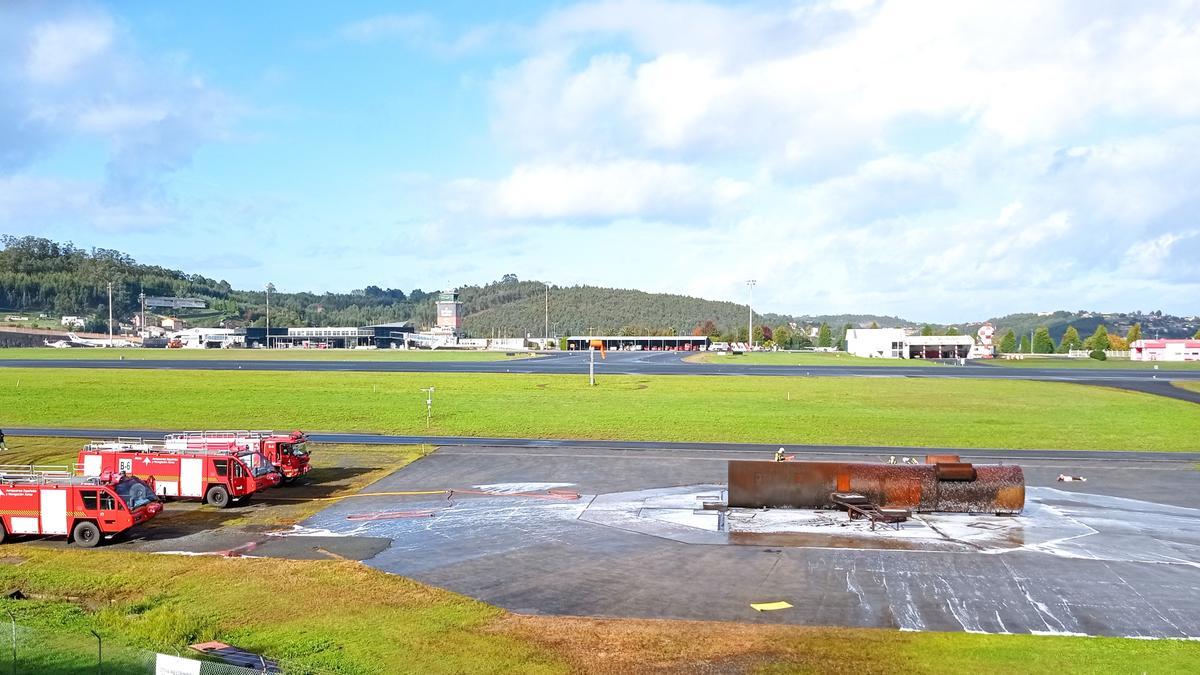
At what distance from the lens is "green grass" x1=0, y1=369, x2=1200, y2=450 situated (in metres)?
55.9

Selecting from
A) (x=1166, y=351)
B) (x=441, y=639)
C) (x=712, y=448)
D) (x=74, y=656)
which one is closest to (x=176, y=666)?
(x=74, y=656)

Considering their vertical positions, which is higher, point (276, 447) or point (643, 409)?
point (276, 447)

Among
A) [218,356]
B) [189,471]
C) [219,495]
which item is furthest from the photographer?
[218,356]

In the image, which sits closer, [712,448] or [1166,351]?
[712,448]

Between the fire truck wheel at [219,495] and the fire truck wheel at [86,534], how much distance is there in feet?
20.4

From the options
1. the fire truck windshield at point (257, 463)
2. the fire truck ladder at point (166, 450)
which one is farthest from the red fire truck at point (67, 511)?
the fire truck ladder at point (166, 450)

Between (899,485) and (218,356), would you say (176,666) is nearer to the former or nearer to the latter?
(899,485)

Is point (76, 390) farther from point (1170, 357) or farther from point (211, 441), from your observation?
point (1170, 357)

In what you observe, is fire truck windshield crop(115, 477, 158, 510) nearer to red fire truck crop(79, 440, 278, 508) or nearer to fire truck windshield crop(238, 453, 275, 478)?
red fire truck crop(79, 440, 278, 508)

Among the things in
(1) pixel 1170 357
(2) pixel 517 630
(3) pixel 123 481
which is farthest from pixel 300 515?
(1) pixel 1170 357

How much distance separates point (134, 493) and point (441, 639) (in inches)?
622

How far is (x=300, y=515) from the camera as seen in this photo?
31688 millimetres

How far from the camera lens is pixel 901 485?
31.0 meters

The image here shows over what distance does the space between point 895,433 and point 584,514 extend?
32216 millimetres
